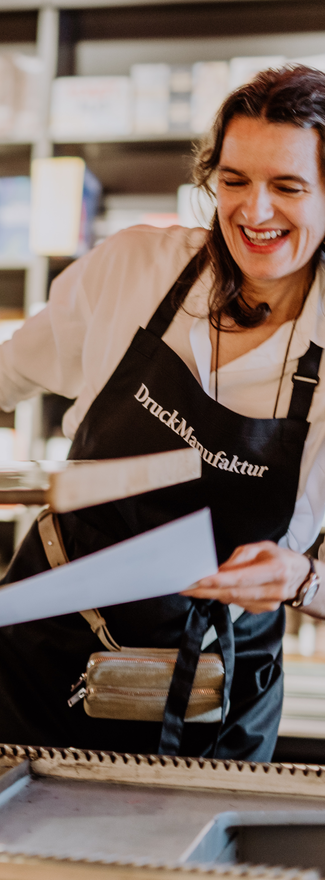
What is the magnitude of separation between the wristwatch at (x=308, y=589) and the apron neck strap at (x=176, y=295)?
1.36 feet

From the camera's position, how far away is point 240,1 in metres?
2.77

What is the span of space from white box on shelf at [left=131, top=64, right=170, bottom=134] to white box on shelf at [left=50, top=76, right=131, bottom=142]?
0.12 feet

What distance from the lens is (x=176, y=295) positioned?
43.1 inches

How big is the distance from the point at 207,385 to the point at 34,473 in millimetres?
537

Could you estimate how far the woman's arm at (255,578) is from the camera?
73cm

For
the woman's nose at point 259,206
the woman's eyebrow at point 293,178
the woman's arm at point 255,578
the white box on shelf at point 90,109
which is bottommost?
the woman's arm at point 255,578

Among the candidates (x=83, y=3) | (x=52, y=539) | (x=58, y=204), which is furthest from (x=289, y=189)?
(x=83, y=3)

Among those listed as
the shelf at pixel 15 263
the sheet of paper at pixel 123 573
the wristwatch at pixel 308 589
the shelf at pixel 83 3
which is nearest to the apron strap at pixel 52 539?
the wristwatch at pixel 308 589

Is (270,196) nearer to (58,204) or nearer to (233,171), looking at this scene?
(233,171)

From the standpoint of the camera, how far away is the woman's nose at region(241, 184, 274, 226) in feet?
3.11

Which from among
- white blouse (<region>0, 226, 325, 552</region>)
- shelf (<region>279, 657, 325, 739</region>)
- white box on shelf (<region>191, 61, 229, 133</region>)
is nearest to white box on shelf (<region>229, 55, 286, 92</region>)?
white box on shelf (<region>191, 61, 229, 133</region>)

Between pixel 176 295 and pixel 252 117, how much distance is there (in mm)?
267

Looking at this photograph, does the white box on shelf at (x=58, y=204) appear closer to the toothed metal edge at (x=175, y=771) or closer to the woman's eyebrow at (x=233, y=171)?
the woman's eyebrow at (x=233, y=171)

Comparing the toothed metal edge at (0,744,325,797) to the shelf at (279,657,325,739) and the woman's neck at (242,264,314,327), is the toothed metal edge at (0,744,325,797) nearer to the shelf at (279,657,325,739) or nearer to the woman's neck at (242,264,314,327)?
the woman's neck at (242,264,314,327)
